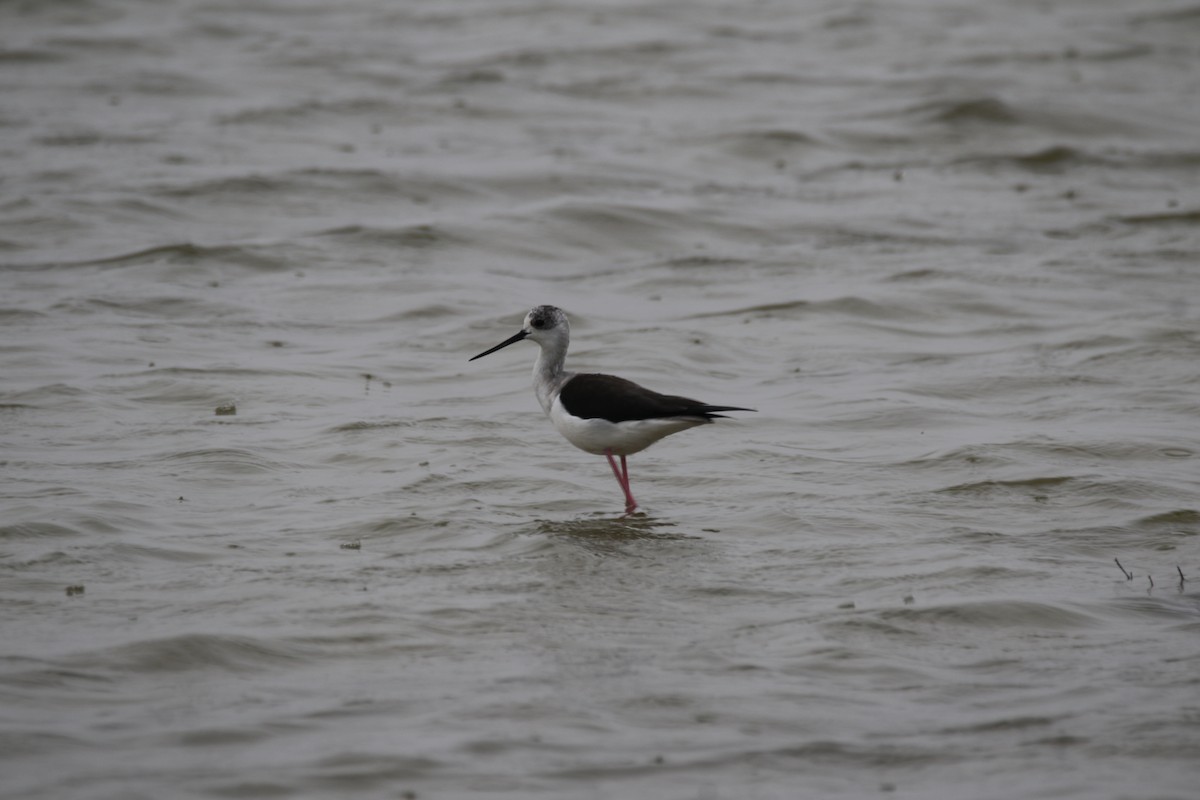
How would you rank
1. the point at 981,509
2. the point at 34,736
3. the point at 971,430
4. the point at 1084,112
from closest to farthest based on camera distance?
1. the point at 34,736
2. the point at 981,509
3. the point at 971,430
4. the point at 1084,112

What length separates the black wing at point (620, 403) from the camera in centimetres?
905

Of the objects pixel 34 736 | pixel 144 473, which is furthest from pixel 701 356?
pixel 34 736

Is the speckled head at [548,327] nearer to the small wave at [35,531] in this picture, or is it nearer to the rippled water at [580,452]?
the rippled water at [580,452]

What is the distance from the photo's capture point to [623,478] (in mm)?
9672

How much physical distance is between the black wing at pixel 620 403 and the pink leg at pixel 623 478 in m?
0.34

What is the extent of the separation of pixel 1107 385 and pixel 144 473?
700cm

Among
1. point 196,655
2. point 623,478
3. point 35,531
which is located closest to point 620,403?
point 623,478

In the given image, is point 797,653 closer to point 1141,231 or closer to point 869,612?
point 869,612

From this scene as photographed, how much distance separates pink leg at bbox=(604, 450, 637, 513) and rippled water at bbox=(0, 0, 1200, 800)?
0.15 meters

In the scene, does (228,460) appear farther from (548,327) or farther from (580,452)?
(580,452)

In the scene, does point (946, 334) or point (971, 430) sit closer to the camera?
point (971, 430)

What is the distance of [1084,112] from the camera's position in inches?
837

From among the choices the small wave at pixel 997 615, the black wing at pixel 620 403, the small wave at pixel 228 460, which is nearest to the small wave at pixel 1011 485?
the black wing at pixel 620 403

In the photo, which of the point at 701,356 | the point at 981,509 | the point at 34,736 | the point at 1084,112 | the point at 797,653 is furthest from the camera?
the point at 1084,112
